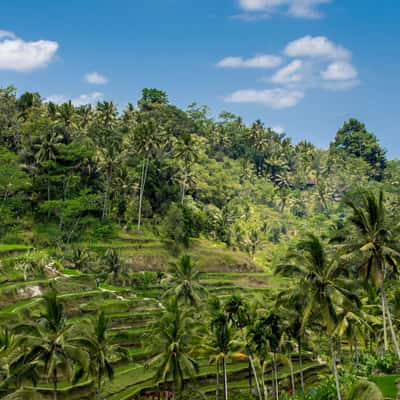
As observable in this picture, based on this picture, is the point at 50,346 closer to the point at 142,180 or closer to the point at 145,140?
the point at 145,140

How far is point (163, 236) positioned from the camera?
74.7 metres

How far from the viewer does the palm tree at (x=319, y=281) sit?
2503 cm

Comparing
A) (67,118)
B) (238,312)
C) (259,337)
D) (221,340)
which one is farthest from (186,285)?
(67,118)

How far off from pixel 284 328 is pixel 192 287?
51.7 feet

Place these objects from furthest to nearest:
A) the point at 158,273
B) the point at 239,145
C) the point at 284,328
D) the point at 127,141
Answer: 1. the point at 239,145
2. the point at 127,141
3. the point at 158,273
4. the point at 284,328

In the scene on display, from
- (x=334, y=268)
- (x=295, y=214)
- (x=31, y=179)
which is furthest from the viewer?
(x=295, y=214)

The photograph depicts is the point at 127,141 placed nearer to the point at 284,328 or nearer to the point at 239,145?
the point at 239,145

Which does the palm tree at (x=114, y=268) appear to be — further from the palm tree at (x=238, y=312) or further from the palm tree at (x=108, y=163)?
the palm tree at (x=238, y=312)

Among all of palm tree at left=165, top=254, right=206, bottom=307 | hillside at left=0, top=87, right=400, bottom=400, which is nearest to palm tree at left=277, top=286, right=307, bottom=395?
hillside at left=0, top=87, right=400, bottom=400

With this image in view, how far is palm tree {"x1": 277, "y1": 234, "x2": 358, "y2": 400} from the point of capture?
2503cm

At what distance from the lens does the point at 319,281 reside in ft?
83.3

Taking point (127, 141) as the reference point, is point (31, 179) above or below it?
below

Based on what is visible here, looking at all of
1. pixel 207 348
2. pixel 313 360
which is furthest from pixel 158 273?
pixel 207 348

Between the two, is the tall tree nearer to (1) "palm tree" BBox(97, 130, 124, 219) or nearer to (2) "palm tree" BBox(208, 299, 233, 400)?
(1) "palm tree" BBox(97, 130, 124, 219)
